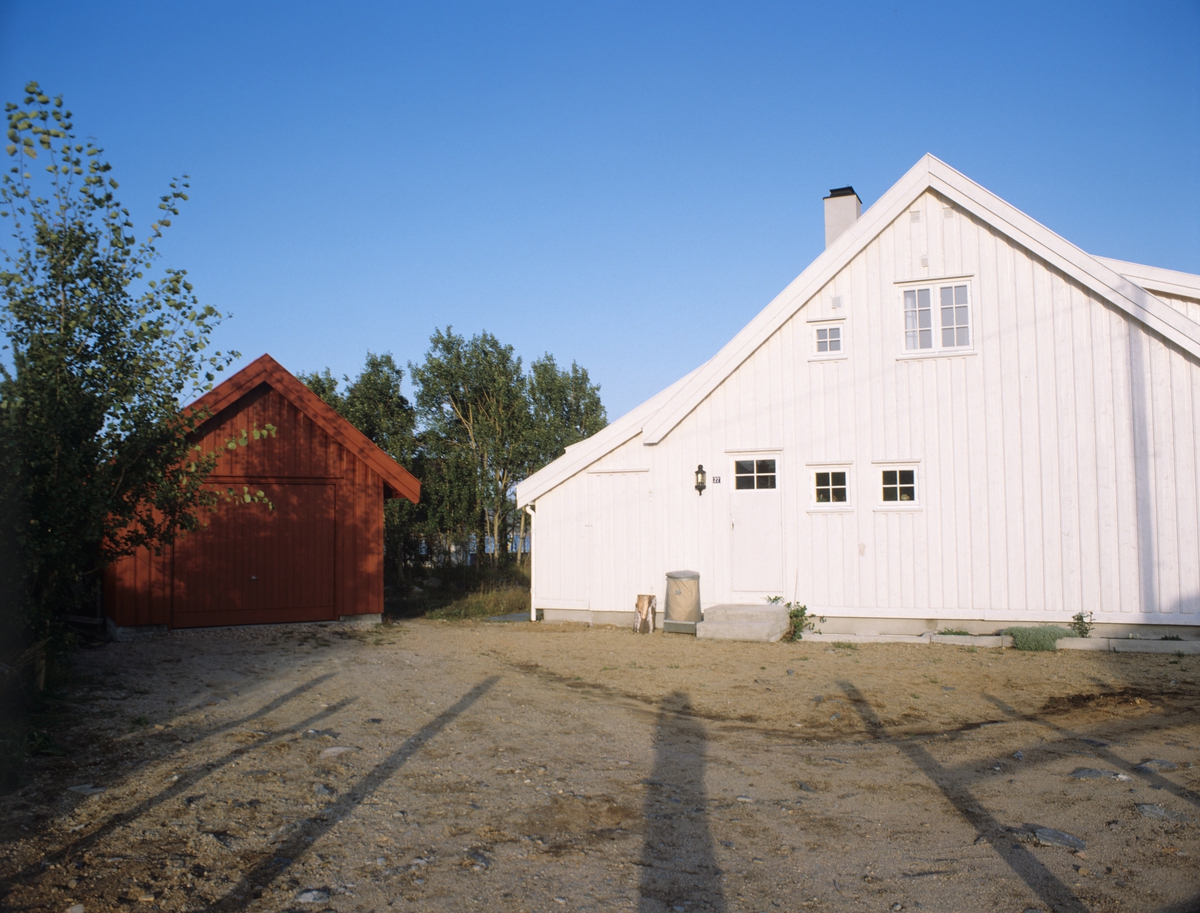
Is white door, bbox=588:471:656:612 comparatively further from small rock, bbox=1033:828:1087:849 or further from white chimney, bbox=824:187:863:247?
small rock, bbox=1033:828:1087:849

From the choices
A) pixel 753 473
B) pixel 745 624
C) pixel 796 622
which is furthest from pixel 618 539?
pixel 796 622

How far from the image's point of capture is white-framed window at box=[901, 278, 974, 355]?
41.7 ft

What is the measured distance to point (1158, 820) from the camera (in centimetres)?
463

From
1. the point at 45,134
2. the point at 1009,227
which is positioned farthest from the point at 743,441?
the point at 45,134

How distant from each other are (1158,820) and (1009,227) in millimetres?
9735

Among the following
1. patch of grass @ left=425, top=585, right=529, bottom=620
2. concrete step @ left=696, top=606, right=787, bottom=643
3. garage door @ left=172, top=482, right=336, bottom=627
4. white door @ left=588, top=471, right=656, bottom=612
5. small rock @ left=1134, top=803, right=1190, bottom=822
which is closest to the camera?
small rock @ left=1134, top=803, right=1190, bottom=822

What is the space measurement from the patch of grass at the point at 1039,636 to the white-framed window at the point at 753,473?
410 centimetres

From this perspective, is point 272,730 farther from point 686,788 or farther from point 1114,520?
point 1114,520

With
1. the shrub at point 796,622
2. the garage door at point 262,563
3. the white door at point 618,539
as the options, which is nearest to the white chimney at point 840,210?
the white door at point 618,539

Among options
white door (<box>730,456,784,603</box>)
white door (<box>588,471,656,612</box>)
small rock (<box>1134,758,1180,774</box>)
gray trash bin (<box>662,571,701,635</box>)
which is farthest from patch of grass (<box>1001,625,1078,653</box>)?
small rock (<box>1134,758,1180,774</box>)

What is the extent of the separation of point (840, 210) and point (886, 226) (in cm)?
293

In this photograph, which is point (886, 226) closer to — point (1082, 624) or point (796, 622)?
point (796, 622)

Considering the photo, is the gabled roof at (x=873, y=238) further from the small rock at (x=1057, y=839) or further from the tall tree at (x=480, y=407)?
the tall tree at (x=480, y=407)

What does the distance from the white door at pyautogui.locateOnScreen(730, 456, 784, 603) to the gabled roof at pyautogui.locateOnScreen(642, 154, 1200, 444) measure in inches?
57.9
